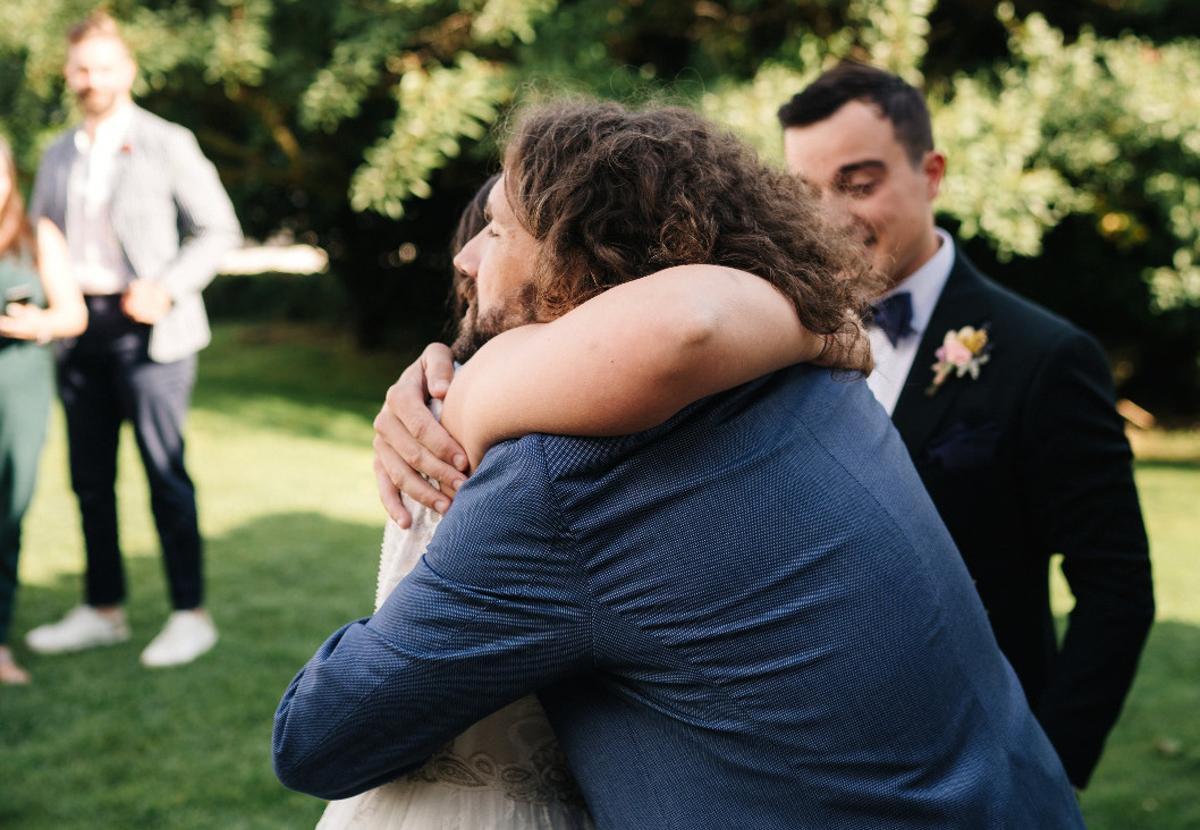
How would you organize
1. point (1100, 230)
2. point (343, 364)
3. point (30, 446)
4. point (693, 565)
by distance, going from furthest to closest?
1. point (343, 364)
2. point (1100, 230)
3. point (30, 446)
4. point (693, 565)

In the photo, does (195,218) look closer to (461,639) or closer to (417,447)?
(417,447)

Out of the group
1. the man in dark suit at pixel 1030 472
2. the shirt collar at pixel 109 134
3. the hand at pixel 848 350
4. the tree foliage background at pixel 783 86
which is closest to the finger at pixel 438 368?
→ the hand at pixel 848 350

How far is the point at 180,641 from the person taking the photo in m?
5.60

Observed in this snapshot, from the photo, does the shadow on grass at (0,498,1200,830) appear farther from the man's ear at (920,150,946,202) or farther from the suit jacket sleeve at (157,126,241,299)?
the man's ear at (920,150,946,202)

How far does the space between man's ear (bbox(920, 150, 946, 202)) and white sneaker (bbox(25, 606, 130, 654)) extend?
4575mm

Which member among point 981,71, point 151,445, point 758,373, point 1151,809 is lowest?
point 1151,809

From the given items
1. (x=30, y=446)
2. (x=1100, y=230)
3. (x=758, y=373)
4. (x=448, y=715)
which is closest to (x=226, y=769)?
(x=30, y=446)

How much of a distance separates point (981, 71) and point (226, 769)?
30.2 feet

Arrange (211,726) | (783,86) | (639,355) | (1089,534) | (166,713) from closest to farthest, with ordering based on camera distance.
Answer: (639,355) → (1089,534) → (211,726) → (166,713) → (783,86)

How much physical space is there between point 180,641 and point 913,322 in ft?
13.5

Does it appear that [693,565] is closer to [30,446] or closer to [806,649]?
[806,649]

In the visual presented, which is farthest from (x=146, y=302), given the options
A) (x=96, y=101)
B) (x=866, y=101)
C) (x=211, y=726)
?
(x=866, y=101)

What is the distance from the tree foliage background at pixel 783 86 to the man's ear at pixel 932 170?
5.46 m

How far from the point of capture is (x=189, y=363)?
5.43m
